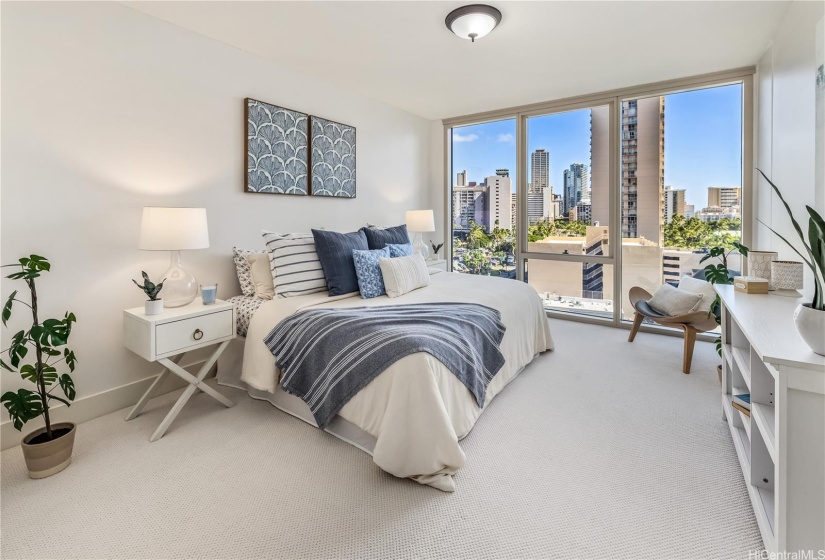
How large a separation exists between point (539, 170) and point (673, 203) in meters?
1.43

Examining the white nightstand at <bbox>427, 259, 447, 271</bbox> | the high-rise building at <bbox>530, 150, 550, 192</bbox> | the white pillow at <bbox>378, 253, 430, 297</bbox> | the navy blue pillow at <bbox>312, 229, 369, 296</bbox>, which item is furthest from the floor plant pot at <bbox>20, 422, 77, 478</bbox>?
the high-rise building at <bbox>530, 150, 550, 192</bbox>

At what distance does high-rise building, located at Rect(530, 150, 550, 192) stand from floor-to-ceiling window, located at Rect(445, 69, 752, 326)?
0.01m

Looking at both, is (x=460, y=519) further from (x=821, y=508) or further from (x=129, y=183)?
(x=129, y=183)

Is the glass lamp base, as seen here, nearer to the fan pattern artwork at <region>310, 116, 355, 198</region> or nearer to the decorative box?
the fan pattern artwork at <region>310, 116, 355, 198</region>

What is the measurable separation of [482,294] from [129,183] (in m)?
2.48

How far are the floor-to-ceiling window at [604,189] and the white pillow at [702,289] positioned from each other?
1.66 ft

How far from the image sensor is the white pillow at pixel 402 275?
2906 mm

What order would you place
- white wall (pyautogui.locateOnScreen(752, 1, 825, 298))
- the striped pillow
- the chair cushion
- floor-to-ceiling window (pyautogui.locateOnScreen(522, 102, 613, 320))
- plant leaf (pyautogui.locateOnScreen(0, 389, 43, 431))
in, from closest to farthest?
1. plant leaf (pyautogui.locateOnScreen(0, 389, 43, 431))
2. white wall (pyautogui.locateOnScreen(752, 1, 825, 298))
3. the striped pillow
4. the chair cushion
5. floor-to-ceiling window (pyautogui.locateOnScreen(522, 102, 613, 320))

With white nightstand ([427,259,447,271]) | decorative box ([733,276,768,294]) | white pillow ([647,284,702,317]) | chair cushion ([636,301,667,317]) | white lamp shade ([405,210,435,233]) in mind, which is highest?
white lamp shade ([405,210,435,233])

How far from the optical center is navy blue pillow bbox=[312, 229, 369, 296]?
286 cm

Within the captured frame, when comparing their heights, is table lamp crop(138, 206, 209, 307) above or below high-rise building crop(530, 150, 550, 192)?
below

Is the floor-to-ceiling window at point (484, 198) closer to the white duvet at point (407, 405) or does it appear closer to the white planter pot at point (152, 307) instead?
the white duvet at point (407, 405)

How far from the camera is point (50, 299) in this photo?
2211 millimetres

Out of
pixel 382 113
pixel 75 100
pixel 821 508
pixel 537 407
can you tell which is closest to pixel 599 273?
pixel 537 407
